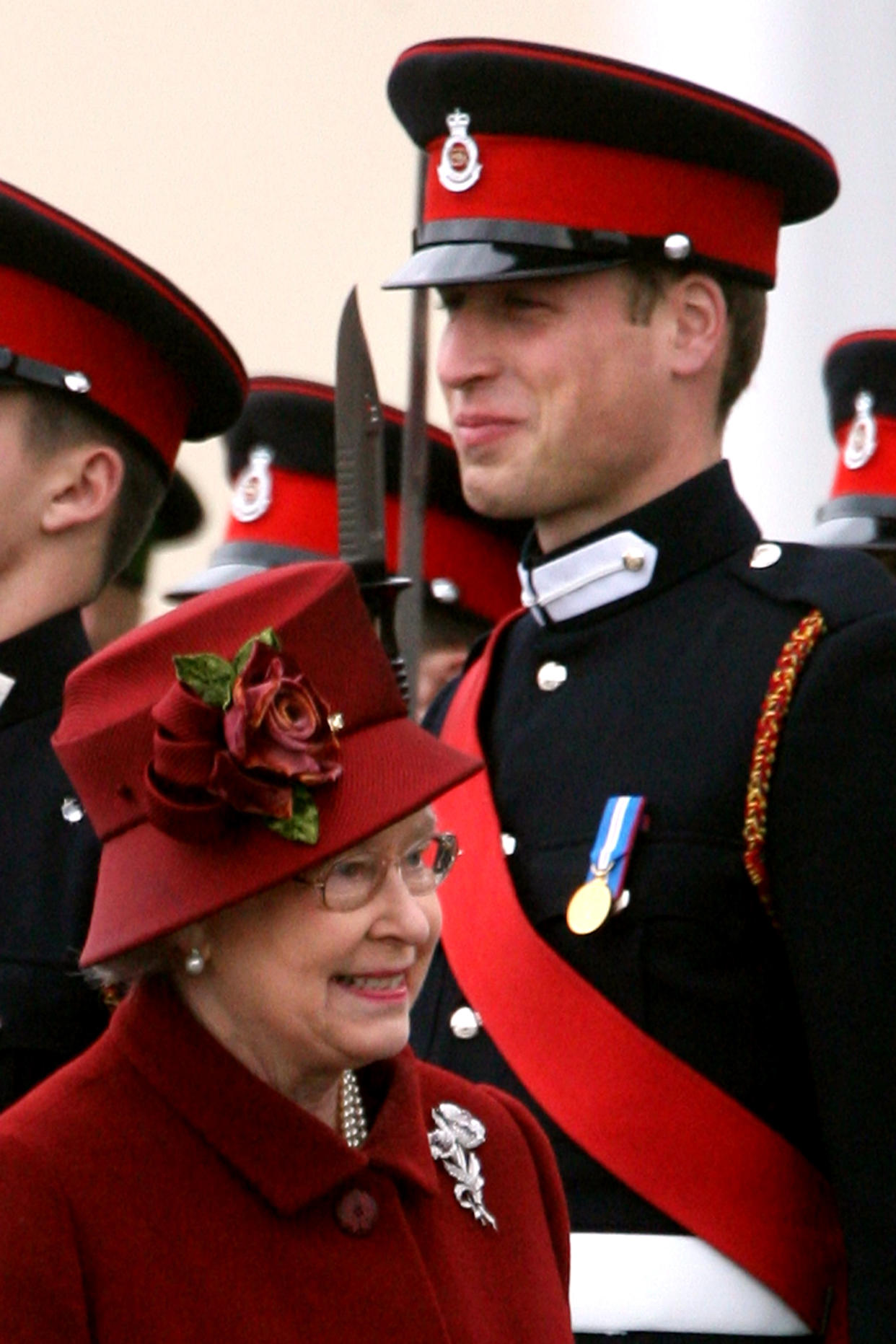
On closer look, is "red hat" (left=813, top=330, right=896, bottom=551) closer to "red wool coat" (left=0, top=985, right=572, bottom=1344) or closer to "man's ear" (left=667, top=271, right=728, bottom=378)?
"man's ear" (left=667, top=271, right=728, bottom=378)

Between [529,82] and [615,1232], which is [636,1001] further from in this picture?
[529,82]

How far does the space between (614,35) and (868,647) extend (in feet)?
13.6

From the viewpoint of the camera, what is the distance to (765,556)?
3.60 metres

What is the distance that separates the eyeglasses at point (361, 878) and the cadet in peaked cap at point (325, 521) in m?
2.84

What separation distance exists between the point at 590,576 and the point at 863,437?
6.61 ft

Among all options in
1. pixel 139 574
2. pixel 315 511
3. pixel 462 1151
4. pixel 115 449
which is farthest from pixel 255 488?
pixel 462 1151

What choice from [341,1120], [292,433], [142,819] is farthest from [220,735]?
[292,433]

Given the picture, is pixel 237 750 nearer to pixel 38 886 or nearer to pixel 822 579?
pixel 38 886

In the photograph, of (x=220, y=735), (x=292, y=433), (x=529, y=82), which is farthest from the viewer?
(x=292, y=433)

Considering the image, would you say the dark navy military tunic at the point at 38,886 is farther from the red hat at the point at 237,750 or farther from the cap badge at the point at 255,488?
the cap badge at the point at 255,488

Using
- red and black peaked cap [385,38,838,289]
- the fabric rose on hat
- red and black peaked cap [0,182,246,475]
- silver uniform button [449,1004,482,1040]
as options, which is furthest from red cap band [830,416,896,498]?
the fabric rose on hat

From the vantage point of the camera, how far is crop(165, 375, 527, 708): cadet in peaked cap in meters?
5.70

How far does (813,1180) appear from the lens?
3.35 meters

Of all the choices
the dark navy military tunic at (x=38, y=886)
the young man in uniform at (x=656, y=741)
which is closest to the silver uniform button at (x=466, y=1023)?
the young man in uniform at (x=656, y=741)
